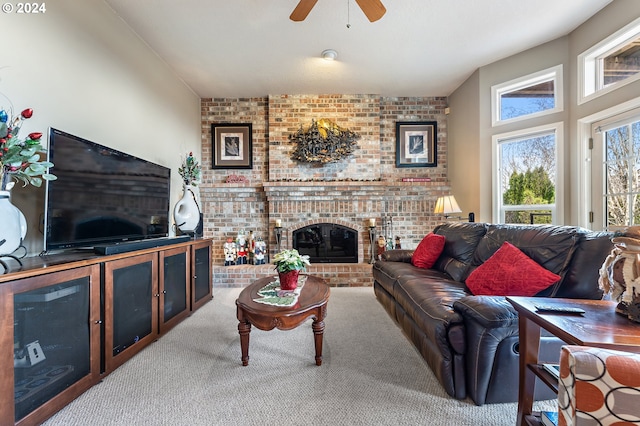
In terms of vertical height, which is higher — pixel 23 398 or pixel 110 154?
pixel 110 154

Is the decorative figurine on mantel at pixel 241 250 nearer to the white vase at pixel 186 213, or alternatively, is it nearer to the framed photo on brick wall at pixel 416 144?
the white vase at pixel 186 213

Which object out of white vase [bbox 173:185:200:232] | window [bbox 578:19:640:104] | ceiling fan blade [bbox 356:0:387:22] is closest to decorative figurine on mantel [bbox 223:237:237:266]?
white vase [bbox 173:185:200:232]

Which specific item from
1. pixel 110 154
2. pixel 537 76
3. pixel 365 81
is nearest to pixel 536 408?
pixel 110 154

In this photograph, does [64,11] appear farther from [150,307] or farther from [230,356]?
[230,356]

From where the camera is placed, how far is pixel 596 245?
5.27ft

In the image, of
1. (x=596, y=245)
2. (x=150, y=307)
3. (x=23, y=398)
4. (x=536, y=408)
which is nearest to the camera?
(x=23, y=398)

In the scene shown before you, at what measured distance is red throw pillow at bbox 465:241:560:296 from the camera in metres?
1.69

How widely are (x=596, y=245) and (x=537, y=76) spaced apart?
2684 millimetres

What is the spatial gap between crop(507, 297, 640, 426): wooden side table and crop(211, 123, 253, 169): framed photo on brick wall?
4233 millimetres

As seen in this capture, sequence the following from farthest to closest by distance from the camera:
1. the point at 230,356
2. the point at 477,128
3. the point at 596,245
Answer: the point at 477,128 < the point at 230,356 < the point at 596,245

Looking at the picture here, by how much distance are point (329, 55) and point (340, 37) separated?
1.04ft

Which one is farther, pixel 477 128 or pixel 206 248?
pixel 477 128

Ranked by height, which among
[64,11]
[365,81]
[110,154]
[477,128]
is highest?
[365,81]

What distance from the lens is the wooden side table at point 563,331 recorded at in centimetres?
88
